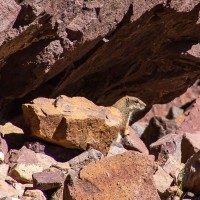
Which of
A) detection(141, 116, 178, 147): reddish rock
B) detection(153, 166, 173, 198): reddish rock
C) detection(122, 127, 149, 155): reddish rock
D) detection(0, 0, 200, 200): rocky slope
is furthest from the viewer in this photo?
detection(141, 116, 178, 147): reddish rock

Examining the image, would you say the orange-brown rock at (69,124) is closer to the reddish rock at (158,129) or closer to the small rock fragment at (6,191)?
the small rock fragment at (6,191)

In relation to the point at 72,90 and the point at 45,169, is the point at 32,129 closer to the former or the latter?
the point at 45,169

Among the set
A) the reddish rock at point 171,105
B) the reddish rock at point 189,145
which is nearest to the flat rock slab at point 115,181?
the reddish rock at point 189,145

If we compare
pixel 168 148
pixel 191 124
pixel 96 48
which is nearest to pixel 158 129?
pixel 191 124

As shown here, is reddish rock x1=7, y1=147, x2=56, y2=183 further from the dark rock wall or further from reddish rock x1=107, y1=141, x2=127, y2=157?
the dark rock wall

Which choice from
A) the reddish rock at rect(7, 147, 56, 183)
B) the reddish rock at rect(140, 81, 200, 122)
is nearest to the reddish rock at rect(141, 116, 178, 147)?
the reddish rock at rect(7, 147, 56, 183)

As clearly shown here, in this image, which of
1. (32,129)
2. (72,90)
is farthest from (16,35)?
(72,90)
